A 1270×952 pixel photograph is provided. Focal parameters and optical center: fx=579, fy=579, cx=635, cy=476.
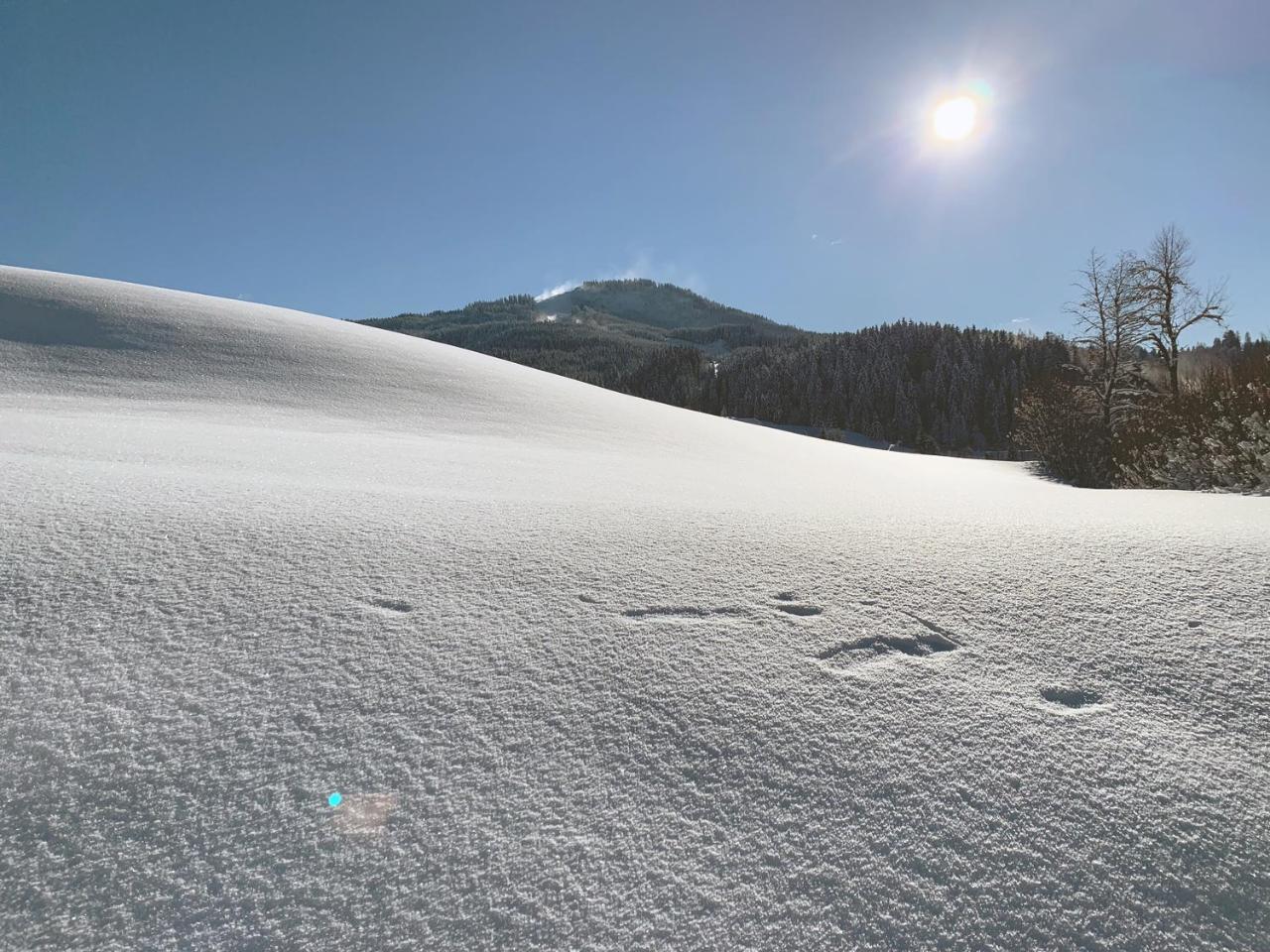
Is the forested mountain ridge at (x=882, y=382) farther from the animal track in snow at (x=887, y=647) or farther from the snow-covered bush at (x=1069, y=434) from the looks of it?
the animal track in snow at (x=887, y=647)

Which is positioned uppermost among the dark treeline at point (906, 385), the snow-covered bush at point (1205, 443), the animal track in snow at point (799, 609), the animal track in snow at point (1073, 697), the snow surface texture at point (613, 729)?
the dark treeline at point (906, 385)

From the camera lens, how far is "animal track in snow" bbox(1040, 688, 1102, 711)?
4.68 feet

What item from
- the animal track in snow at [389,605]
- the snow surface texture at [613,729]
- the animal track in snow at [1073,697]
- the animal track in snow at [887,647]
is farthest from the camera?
the animal track in snow at [389,605]

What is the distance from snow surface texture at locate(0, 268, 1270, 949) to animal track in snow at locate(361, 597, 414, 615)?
1 centimetres

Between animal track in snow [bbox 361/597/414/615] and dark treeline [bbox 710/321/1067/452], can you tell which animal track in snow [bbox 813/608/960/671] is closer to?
animal track in snow [bbox 361/597/414/615]

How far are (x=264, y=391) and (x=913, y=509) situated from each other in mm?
7848

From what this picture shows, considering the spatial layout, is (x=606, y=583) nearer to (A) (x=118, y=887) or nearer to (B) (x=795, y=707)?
(B) (x=795, y=707)

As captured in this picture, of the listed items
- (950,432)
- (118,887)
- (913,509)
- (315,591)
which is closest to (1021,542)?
(913,509)

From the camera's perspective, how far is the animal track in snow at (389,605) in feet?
5.80

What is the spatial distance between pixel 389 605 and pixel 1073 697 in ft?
6.24

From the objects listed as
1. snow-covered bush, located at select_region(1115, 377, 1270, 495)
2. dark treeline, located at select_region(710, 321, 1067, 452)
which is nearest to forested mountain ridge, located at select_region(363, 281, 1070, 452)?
dark treeline, located at select_region(710, 321, 1067, 452)

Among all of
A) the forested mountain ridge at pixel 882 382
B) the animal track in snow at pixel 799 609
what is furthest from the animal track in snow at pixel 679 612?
the forested mountain ridge at pixel 882 382

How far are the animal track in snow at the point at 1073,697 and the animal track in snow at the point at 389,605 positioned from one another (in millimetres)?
1770

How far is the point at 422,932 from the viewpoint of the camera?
2.99ft
